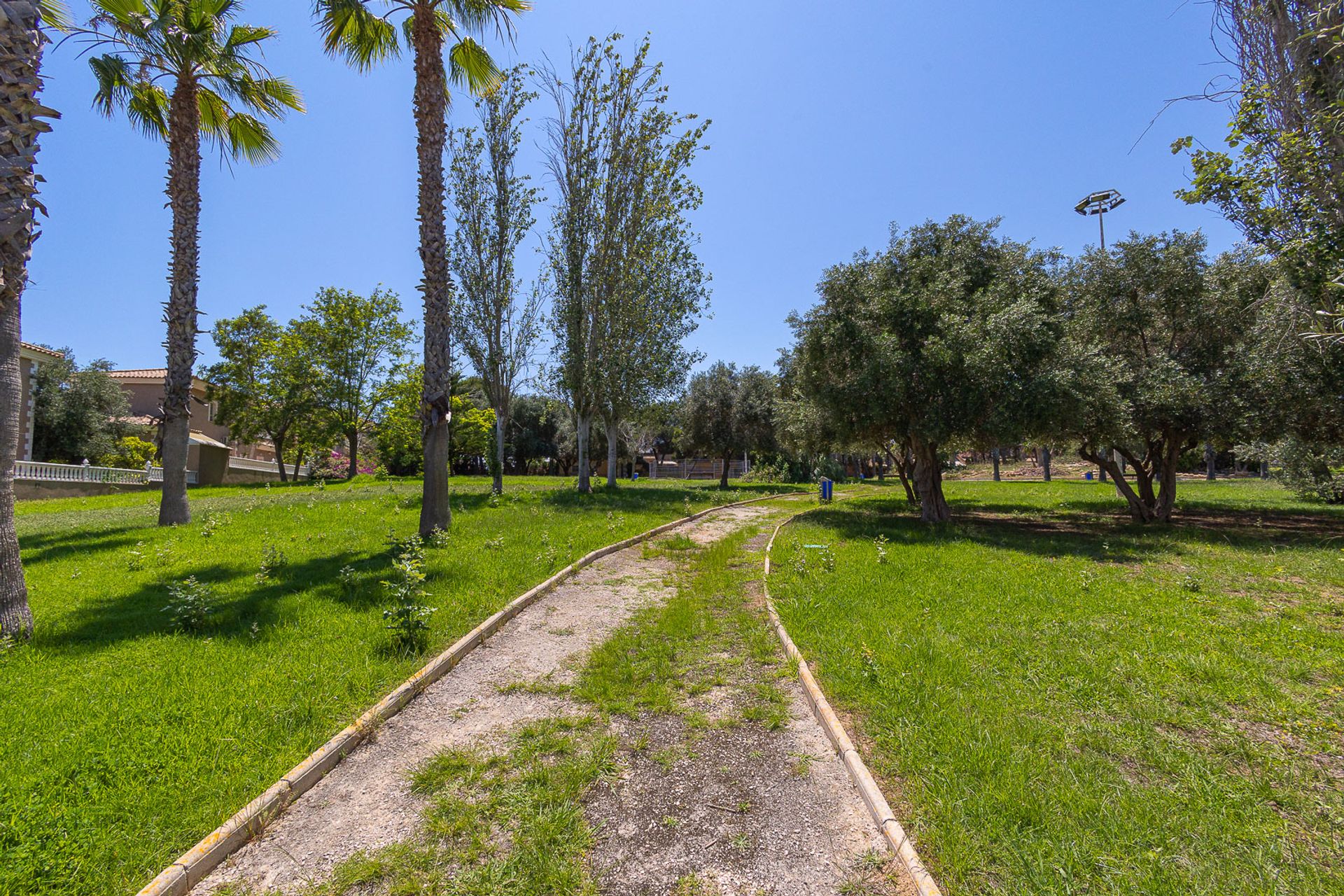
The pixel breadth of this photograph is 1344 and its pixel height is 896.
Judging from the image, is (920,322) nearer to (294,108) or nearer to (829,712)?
(829,712)

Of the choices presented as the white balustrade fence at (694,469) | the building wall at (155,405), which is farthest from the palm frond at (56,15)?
the white balustrade fence at (694,469)

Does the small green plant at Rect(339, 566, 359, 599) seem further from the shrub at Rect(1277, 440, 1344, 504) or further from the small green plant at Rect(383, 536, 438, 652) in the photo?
the shrub at Rect(1277, 440, 1344, 504)

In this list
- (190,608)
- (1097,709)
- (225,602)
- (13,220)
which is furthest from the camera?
(225,602)

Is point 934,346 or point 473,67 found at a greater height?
point 473,67

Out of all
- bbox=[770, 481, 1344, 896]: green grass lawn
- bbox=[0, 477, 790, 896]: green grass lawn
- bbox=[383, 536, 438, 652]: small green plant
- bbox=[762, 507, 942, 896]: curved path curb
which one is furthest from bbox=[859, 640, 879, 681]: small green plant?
bbox=[383, 536, 438, 652]: small green plant

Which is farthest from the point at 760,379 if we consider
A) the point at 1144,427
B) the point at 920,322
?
the point at 1144,427

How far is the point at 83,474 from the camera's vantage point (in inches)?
891

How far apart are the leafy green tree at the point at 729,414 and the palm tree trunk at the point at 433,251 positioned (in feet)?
67.8

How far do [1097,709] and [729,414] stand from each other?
87.6 ft

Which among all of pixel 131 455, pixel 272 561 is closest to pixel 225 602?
pixel 272 561

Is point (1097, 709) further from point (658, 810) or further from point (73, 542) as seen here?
point (73, 542)

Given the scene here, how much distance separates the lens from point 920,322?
1412 cm

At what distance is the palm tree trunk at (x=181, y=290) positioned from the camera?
11398mm

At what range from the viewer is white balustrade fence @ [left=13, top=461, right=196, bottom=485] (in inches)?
805
